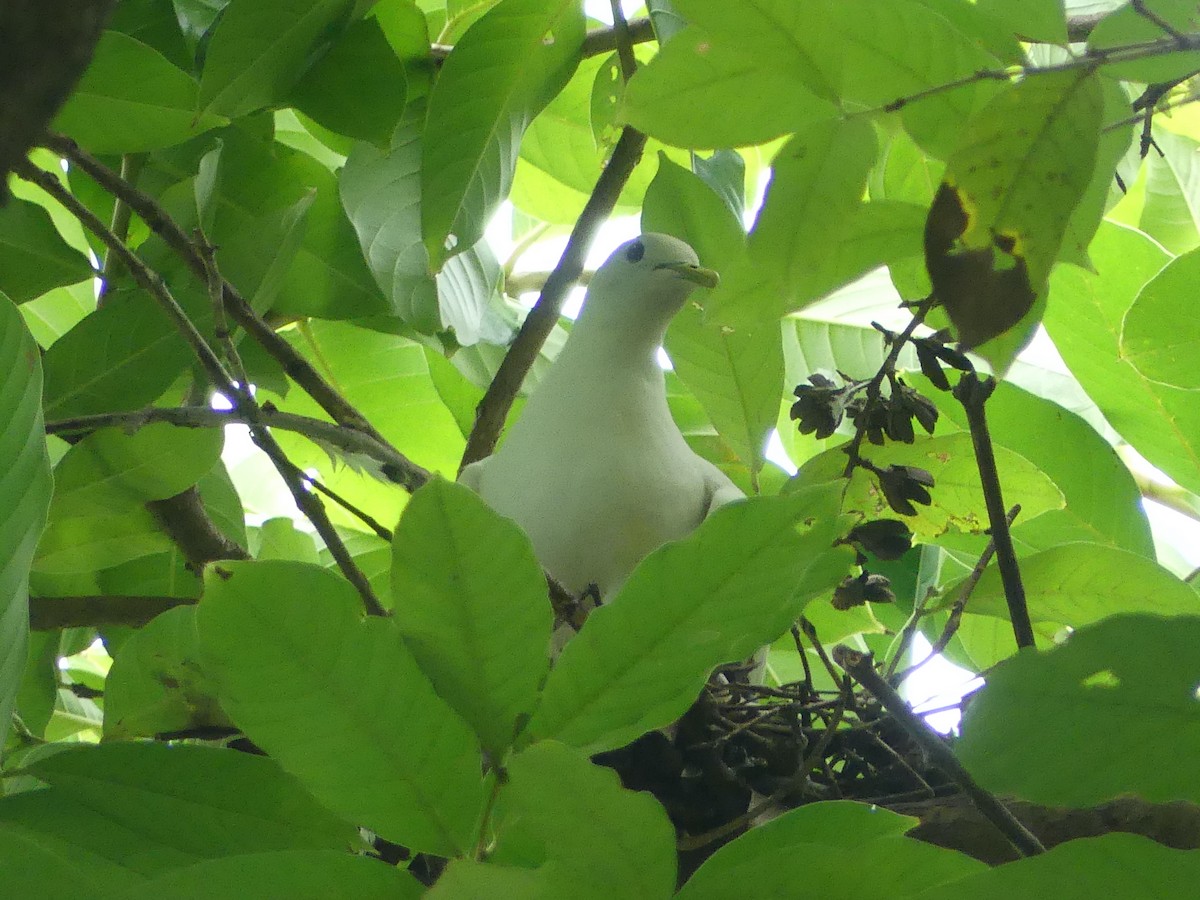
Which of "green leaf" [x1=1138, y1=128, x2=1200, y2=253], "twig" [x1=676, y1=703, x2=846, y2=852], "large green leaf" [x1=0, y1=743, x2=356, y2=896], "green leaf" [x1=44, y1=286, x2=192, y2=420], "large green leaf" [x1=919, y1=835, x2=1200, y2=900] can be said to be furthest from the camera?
"green leaf" [x1=1138, y1=128, x2=1200, y2=253]

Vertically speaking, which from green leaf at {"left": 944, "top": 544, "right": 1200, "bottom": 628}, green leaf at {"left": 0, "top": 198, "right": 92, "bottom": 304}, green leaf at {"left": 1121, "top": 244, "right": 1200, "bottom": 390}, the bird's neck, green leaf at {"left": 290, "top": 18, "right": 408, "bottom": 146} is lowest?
green leaf at {"left": 944, "top": 544, "right": 1200, "bottom": 628}

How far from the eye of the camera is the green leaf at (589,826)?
14.7 inches

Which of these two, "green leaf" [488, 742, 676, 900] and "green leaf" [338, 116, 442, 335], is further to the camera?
"green leaf" [338, 116, 442, 335]

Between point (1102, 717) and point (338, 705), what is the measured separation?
0.28 m

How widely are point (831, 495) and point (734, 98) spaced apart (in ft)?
0.71

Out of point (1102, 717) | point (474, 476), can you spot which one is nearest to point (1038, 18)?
point (1102, 717)

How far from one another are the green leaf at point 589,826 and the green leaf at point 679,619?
5cm

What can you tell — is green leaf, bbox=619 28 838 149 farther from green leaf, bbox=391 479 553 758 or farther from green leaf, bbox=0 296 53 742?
green leaf, bbox=0 296 53 742

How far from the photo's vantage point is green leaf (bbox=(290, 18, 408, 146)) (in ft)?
3.15

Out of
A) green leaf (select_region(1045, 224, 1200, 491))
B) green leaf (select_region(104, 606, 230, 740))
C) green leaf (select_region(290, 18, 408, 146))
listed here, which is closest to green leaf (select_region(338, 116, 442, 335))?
green leaf (select_region(290, 18, 408, 146))

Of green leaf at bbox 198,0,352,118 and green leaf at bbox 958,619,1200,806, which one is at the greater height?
green leaf at bbox 198,0,352,118

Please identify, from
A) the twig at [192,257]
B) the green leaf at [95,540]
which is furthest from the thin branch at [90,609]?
the twig at [192,257]

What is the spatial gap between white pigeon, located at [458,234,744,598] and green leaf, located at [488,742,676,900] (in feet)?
1.73

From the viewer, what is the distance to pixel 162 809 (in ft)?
1.61
